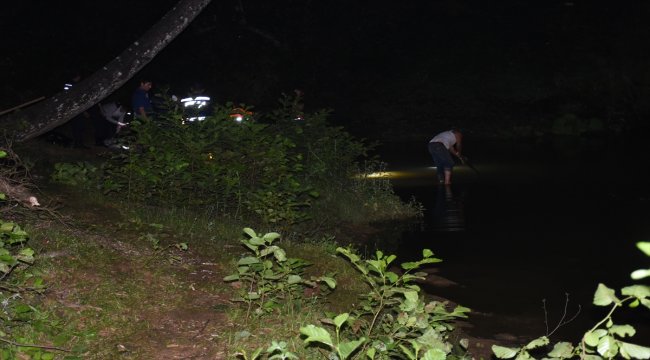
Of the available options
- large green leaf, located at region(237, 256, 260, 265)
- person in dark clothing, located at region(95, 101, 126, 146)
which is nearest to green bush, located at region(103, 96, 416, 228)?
large green leaf, located at region(237, 256, 260, 265)

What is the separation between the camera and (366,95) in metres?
43.2

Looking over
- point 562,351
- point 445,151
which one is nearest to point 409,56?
point 445,151

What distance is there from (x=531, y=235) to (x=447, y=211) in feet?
8.47

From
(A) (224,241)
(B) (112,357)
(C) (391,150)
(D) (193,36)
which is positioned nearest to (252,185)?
(A) (224,241)

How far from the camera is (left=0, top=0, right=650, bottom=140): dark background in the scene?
3934cm

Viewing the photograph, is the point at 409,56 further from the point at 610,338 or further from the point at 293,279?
the point at 610,338

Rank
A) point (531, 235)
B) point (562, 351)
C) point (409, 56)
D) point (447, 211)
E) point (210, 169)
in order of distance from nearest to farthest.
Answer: point (562, 351), point (210, 169), point (531, 235), point (447, 211), point (409, 56)

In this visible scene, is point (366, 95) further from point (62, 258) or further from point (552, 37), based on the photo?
point (62, 258)

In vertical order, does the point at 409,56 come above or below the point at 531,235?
above

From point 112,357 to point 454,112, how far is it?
37.9m

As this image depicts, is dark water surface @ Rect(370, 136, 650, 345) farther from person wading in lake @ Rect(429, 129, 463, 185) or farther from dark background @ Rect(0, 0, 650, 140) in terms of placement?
dark background @ Rect(0, 0, 650, 140)

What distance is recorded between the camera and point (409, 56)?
46.2m

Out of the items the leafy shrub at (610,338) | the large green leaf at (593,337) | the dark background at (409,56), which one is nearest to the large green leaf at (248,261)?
the leafy shrub at (610,338)

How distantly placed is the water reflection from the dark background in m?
20.0
